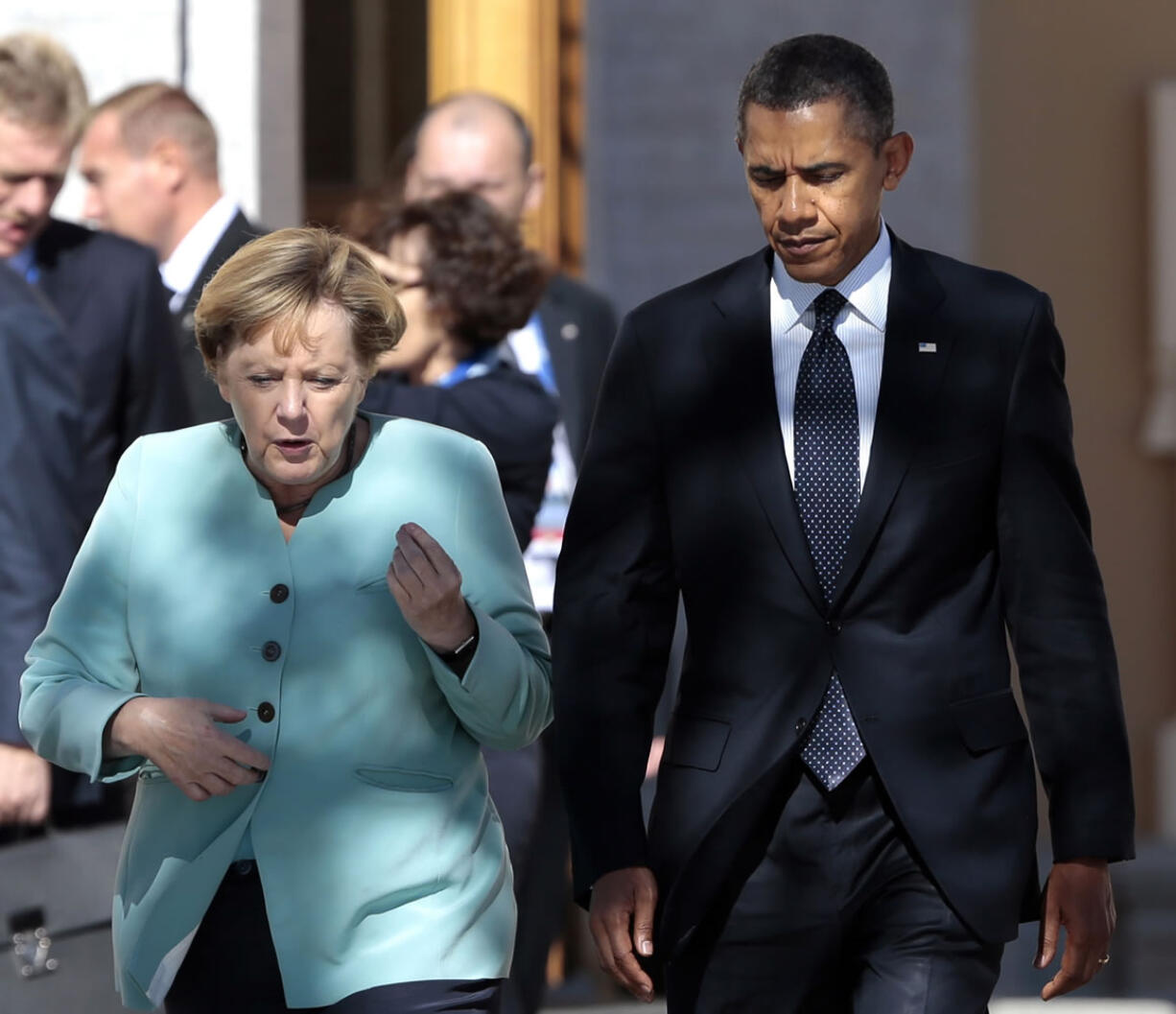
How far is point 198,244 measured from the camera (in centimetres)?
552

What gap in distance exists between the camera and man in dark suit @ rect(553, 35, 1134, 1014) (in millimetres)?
3279

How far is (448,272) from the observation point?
4.64m

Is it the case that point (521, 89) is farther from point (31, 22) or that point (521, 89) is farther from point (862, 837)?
point (862, 837)

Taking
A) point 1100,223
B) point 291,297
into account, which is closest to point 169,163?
point 291,297

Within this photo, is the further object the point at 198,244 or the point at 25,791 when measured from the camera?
the point at 198,244

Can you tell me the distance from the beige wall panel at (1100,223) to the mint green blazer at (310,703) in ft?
18.8

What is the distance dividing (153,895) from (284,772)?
0.76ft

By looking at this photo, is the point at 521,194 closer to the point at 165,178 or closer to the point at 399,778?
the point at 165,178

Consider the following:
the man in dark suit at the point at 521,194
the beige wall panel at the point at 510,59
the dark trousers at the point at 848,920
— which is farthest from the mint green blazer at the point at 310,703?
the beige wall panel at the point at 510,59

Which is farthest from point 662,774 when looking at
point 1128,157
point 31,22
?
point 1128,157

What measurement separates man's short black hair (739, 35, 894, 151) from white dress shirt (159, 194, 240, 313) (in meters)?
2.29

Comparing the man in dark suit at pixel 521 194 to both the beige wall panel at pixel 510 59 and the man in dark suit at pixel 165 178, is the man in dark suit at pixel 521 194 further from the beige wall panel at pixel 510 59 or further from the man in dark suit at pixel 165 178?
the beige wall panel at pixel 510 59

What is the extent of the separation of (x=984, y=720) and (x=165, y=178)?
293 centimetres

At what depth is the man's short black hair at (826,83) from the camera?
3.28 metres
